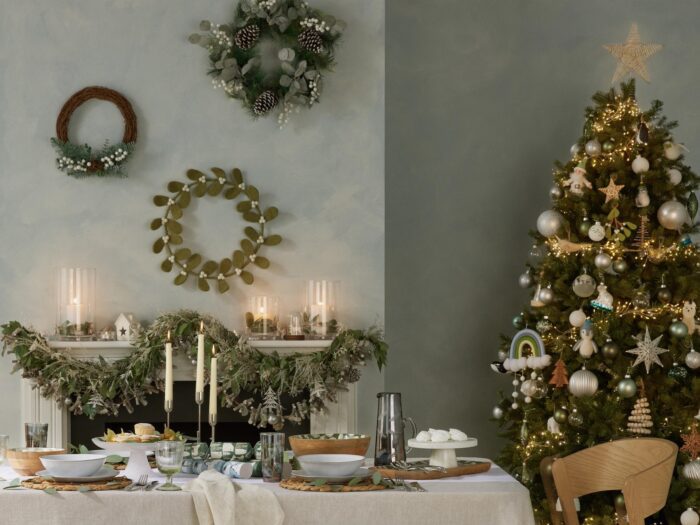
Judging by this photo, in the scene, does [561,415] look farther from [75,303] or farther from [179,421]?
[75,303]

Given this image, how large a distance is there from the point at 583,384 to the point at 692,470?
557mm

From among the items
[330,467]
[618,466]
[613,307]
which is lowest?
[618,466]

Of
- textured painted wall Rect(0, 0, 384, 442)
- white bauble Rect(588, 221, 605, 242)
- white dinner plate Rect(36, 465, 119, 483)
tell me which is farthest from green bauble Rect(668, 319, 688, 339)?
white dinner plate Rect(36, 465, 119, 483)

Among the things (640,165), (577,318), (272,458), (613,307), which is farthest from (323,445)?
(640,165)

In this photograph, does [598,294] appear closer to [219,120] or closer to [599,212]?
[599,212]

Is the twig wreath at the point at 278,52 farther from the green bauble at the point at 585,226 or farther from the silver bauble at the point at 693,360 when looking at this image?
the silver bauble at the point at 693,360

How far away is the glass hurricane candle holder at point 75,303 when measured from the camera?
4445 mm

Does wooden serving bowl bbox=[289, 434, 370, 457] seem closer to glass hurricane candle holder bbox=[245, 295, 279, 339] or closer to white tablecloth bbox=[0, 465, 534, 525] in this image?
white tablecloth bbox=[0, 465, 534, 525]

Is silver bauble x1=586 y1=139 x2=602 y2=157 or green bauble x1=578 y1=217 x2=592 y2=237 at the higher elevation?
silver bauble x1=586 y1=139 x2=602 y2=157

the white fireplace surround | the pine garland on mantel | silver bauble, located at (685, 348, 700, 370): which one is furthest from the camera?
the white fireplace surround

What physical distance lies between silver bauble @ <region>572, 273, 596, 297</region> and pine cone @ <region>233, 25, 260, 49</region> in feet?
6.36

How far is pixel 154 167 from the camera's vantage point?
4621mm

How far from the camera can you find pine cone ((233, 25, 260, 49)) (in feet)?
14.7

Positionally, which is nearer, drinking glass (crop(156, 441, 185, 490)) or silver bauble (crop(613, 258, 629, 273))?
drinking glass (crop(156, 441, 185, 490))
